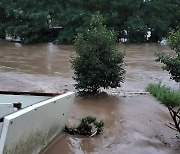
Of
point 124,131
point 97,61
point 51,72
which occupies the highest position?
point 97,61

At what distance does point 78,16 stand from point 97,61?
17.0m

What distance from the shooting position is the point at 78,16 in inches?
1001

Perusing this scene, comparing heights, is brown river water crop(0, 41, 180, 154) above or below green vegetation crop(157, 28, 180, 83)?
below

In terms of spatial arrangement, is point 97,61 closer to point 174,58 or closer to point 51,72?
point 174,58

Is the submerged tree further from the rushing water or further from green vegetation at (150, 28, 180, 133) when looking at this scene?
the rushing water

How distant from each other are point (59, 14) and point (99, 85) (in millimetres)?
17650

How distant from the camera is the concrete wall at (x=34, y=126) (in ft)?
13.2

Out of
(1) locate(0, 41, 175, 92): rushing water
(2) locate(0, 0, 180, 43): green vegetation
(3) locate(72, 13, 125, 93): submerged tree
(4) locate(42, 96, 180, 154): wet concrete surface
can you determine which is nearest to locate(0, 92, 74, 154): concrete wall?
(4) locate(42, 96, 180, 154): wet concrete surface

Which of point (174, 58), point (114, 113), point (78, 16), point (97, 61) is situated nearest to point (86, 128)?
point (114, 113)

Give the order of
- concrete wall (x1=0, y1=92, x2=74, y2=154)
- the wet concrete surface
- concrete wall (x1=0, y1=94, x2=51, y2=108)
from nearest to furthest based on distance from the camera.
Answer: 1. concrete wall (x1=0, y1=92, x2=74, y2=154)
2. the wet concrete surface
3. concrete wall (x1=0, y1=94, x2=51, y2=108)

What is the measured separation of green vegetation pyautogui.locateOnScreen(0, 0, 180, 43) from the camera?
25.9 metres

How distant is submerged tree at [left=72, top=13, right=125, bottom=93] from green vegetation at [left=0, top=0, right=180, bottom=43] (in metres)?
16.1

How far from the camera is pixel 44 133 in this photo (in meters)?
5.41

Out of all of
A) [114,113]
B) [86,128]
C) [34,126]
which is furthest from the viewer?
[114,113]
